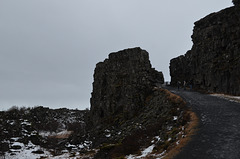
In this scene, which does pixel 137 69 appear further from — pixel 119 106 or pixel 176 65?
pixel 176 65

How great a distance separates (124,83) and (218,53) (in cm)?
2541

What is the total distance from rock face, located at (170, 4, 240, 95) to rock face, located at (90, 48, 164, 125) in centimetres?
1386

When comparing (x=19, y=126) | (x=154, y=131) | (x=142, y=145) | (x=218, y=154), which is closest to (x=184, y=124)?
(x=154, y=131)

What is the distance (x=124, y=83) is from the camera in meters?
36.4

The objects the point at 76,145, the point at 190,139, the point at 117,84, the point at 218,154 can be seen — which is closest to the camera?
the point at 218,154

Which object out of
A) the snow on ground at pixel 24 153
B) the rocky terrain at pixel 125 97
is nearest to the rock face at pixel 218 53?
the rocky terrain at pixel 125 97

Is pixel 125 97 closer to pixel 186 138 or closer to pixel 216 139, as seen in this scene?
pixel 186 138

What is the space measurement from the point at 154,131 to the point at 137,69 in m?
20.7

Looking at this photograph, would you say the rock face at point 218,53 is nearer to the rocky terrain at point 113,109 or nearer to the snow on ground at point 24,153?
the rocky terrain at point 113,109

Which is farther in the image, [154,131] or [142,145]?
[154,131]

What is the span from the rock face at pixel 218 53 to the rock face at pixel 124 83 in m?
13.9

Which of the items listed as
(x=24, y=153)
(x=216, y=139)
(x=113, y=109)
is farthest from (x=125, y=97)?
(x=24, y=153)

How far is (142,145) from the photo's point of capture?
42.9 ft

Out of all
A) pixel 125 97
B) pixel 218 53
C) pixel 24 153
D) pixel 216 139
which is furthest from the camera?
pixel 218 53
